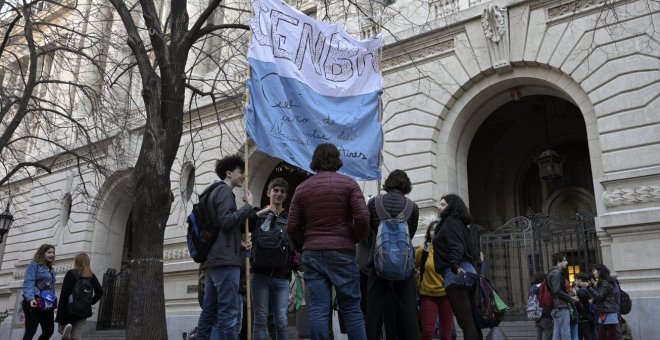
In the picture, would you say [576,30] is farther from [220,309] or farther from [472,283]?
[220,309]

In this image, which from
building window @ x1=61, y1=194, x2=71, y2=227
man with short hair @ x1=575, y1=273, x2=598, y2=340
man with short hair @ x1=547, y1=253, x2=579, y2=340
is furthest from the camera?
building window @ x1=61, y1=194, x2=71, y2=227

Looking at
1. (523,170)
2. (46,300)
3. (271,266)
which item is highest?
(523,170)

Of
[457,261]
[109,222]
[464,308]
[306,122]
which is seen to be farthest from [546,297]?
[109,222]

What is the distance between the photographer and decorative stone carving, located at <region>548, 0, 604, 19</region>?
487 inches

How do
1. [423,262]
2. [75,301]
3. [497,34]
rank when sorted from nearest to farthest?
[423,262], [75,301], [497,34]

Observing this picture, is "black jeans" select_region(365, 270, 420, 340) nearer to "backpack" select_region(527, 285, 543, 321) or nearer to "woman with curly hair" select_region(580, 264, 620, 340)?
"backpack" select_region(527, 285, 543, 321)

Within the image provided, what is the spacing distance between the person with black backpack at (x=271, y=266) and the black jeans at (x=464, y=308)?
185 centimetres

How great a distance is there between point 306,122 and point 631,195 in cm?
701

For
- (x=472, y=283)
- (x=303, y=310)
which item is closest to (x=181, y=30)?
(x=303, y=310)

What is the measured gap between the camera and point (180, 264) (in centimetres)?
1738

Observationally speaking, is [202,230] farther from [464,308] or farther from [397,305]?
[464,308]

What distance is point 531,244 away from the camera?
12320 mm

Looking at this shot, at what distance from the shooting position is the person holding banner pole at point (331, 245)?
502 cm

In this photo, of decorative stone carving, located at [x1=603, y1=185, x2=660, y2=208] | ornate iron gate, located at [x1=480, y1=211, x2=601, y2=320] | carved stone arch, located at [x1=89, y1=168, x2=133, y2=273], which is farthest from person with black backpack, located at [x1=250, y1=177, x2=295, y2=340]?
carved stone arch, located at [x1=89, y1=168, x2=133, y2=273]
